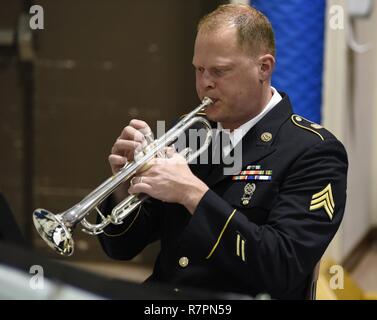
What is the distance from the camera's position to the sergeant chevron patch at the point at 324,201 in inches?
68.0

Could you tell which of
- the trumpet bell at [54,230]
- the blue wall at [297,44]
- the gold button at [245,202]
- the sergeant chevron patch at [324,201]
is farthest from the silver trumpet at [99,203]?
the blue wall at [297,44]

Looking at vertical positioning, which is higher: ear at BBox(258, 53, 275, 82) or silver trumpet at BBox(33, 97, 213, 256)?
ear at BBox(258, 53, 275, 82)

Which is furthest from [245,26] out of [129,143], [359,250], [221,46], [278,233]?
[359,250]

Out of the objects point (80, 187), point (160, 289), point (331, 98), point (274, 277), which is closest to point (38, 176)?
point (80, 187)

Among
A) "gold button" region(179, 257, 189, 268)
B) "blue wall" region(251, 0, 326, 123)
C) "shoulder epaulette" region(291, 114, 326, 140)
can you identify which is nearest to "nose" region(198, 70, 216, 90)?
"shoulder epaulette" region(291, 114, 326, 140)

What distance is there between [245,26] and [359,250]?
3368mm

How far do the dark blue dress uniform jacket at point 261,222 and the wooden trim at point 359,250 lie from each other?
2.61 m

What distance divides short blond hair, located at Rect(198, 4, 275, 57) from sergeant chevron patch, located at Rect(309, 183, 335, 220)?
370mm

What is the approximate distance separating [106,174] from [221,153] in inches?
94.7

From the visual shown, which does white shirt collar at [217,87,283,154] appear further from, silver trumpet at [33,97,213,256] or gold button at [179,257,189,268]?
gold button at [179,257,189,268]

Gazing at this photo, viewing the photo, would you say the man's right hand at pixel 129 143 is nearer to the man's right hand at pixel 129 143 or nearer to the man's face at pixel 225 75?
the man's right hand at pixel 129 143

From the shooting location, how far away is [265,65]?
1.84 metres

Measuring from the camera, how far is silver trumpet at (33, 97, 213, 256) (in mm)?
1688

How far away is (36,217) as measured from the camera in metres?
1.70
